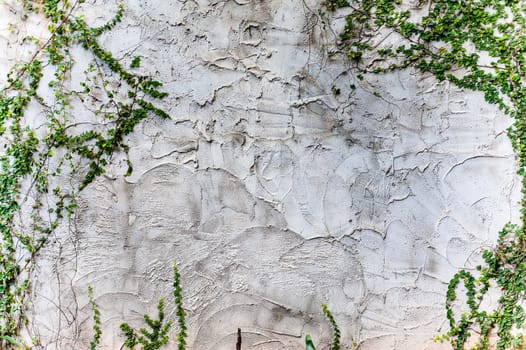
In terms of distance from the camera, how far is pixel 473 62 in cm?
174

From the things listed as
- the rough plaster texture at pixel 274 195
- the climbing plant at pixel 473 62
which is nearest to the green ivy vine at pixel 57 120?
the rough plaster texture at pixel 274 195

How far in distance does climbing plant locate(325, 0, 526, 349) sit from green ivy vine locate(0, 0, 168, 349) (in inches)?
44.4

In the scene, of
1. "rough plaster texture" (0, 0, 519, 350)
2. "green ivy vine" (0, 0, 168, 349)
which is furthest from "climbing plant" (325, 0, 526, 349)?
"green ivy vine" (0, 0, 168, 349)

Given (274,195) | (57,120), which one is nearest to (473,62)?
(274,195)

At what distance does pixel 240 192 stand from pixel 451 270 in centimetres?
115

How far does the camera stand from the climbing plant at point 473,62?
1714mm

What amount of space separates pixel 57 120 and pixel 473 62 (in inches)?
83.8

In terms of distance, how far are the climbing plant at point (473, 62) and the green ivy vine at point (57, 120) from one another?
113 cm

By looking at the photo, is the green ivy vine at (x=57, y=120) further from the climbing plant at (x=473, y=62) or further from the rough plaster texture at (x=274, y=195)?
the climbing plant at (x=473, y=62)

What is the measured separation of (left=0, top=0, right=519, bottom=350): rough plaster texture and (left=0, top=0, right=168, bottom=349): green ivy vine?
7 cm

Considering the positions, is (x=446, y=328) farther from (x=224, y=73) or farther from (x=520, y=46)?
(x=224, y=73)

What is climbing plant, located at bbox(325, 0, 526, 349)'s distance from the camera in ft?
5.62

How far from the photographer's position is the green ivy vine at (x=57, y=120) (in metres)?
1.76

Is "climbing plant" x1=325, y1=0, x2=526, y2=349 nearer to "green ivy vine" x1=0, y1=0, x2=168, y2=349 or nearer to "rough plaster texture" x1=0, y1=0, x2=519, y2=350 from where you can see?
"rough plaster texture" x1=0, y1=0, x2=519, y2=350
